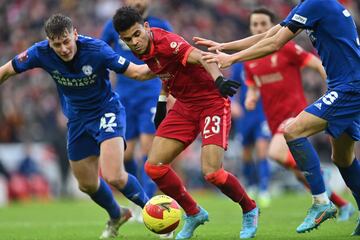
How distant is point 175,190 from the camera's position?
8.04 meters

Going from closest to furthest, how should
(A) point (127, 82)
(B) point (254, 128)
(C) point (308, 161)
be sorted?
(C) point (308, 161)
(A) point (127, 82)
(B) point (254, 128)

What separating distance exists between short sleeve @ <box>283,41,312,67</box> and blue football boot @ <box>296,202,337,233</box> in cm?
365

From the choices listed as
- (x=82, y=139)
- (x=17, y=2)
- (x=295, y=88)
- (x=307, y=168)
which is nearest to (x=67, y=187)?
(x=17, y=2)

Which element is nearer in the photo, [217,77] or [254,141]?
[217,77]

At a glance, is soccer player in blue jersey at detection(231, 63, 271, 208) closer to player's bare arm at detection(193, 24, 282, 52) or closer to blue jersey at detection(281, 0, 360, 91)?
player's bare arm at detection(193, 24, 282, 52)

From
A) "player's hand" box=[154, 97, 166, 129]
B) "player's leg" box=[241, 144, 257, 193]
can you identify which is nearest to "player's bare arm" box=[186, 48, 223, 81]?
"player's hand" box=[154, 97, 166, 129]

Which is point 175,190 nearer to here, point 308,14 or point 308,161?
point 308,161

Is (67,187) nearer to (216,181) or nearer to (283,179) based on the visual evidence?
(283,179)

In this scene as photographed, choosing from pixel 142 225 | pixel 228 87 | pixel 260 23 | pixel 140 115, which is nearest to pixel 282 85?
pixel 260 23

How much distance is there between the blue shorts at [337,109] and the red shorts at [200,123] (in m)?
0.93

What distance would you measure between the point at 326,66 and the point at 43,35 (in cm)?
1752

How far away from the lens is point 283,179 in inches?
845

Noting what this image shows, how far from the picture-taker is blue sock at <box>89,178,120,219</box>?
8.78 metres

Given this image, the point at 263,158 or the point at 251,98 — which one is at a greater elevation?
the point at 251,98
